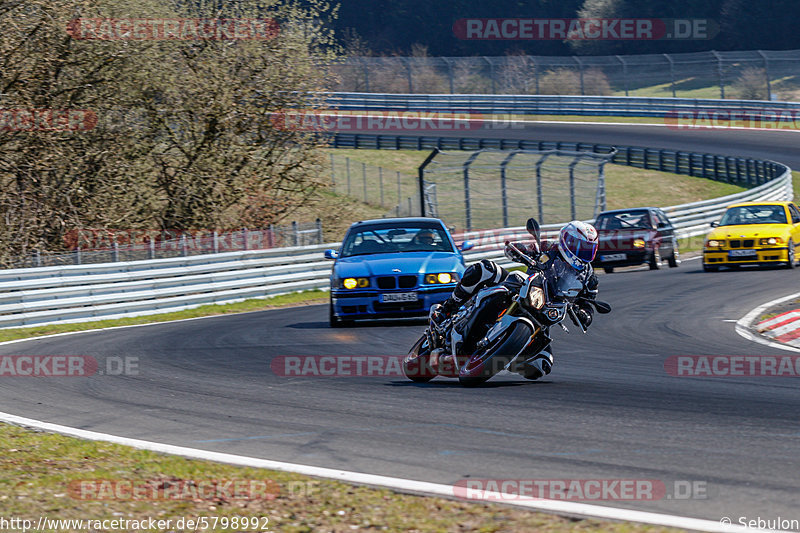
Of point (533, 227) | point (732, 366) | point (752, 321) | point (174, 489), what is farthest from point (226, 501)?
point (752, 321)

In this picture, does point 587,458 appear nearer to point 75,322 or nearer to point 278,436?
point 278,436

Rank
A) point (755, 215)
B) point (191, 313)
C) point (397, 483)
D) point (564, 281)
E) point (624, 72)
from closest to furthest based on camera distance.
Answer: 1. point (397, 483)
2. point (564, 281)
3. point (191, 313)
4. point (755, 215)
5. point (624, 72)

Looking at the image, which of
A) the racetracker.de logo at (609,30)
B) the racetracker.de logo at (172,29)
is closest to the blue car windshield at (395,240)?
the racetracker.de logo at (172,29)

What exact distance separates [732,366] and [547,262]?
2841mm

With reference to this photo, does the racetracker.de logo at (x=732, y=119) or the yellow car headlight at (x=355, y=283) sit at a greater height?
the racetracker.de logo at (x=732, y=119)

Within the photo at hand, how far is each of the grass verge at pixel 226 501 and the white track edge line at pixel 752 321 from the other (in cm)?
731

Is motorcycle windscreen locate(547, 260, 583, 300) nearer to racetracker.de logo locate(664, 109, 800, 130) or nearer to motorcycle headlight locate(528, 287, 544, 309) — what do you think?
motorcycle headlight locate(528, 287, 544, 309)

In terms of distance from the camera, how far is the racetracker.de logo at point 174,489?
5340 mm

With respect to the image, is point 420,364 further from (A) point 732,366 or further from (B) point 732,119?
(B) point 732,119

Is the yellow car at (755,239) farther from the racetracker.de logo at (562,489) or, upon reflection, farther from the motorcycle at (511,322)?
the racetracker.de logo at (562,489)

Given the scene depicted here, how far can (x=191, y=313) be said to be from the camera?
1916 centimetres

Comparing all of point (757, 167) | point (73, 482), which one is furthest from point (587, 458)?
point (757, 167)

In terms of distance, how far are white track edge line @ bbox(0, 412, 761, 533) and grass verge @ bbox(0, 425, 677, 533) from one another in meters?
0.10

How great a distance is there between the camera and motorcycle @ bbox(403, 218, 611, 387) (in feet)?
26.4
